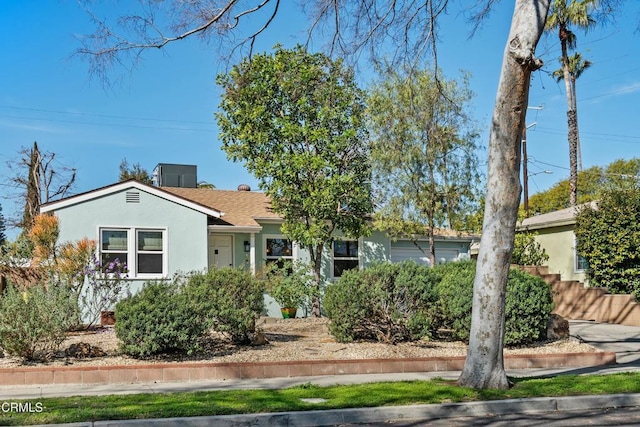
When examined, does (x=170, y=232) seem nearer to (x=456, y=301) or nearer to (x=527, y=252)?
(x=456, y=301)

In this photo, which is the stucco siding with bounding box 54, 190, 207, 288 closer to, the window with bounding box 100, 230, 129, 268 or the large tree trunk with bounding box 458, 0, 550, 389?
the window with bounding box 100, 230, 129, 268

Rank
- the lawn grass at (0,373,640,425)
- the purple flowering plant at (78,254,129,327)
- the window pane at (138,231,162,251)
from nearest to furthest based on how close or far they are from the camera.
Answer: the lawn grass at (0,373,640,425)
the purple flowering plant at (78,254,129,327)
the window pane at (138,231,162,251)

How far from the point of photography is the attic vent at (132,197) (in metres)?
19.9

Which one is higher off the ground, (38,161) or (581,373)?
(38,161)

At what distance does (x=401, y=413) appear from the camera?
8.33 m

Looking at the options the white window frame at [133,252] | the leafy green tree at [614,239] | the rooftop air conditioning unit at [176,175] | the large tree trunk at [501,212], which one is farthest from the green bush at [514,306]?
the rooftop air conditioning unit at [176,175]

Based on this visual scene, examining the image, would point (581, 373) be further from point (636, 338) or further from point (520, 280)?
point (636, 338)

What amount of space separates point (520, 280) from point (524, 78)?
19.1 ft

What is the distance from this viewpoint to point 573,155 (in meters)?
31.4

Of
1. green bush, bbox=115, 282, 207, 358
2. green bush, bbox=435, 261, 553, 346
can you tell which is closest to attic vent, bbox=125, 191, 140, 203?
green bush, bbox=115, 282, 207, 358

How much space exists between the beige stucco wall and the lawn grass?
566 inches

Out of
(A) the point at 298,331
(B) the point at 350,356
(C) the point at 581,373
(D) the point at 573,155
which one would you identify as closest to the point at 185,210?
(A) the point at 298,331

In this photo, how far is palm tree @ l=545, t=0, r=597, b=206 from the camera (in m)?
28.5

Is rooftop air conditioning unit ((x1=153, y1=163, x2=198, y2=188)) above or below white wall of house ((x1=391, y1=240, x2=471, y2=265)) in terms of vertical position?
above
